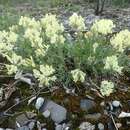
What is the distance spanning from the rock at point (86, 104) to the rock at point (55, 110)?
8.2 inches

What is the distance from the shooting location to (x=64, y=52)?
498cm

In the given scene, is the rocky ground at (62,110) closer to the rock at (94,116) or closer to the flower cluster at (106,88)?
the rock at (94,116)

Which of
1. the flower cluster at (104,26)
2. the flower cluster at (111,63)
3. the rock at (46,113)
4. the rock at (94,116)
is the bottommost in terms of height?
the rock at (94,116)

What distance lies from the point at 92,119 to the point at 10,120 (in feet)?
2.88

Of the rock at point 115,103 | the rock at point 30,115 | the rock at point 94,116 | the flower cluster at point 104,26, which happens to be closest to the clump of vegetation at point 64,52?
the flower cluster at point 104,26

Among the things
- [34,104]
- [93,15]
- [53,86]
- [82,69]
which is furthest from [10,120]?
[93,15]

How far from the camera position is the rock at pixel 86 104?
441cm

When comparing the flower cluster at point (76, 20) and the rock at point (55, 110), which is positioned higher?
the flower cluster at point (76, 20)

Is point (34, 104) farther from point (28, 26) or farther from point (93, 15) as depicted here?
point (93, 15)

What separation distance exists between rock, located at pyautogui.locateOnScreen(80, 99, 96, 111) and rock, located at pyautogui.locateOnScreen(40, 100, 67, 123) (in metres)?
0.21

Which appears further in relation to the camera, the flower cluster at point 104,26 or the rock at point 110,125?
the flower cluster at point 104,26

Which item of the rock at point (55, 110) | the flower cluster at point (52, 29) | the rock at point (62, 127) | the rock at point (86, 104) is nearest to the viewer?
the rock at point (62, 127)

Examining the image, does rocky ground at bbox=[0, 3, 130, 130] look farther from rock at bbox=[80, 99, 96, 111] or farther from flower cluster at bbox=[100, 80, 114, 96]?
flower cluster at bbox=[100, 80, 114, 96]

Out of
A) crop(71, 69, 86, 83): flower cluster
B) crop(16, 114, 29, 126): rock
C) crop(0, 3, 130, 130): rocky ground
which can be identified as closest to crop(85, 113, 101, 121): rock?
crop(0, 3, 130, 130): rocky ground
